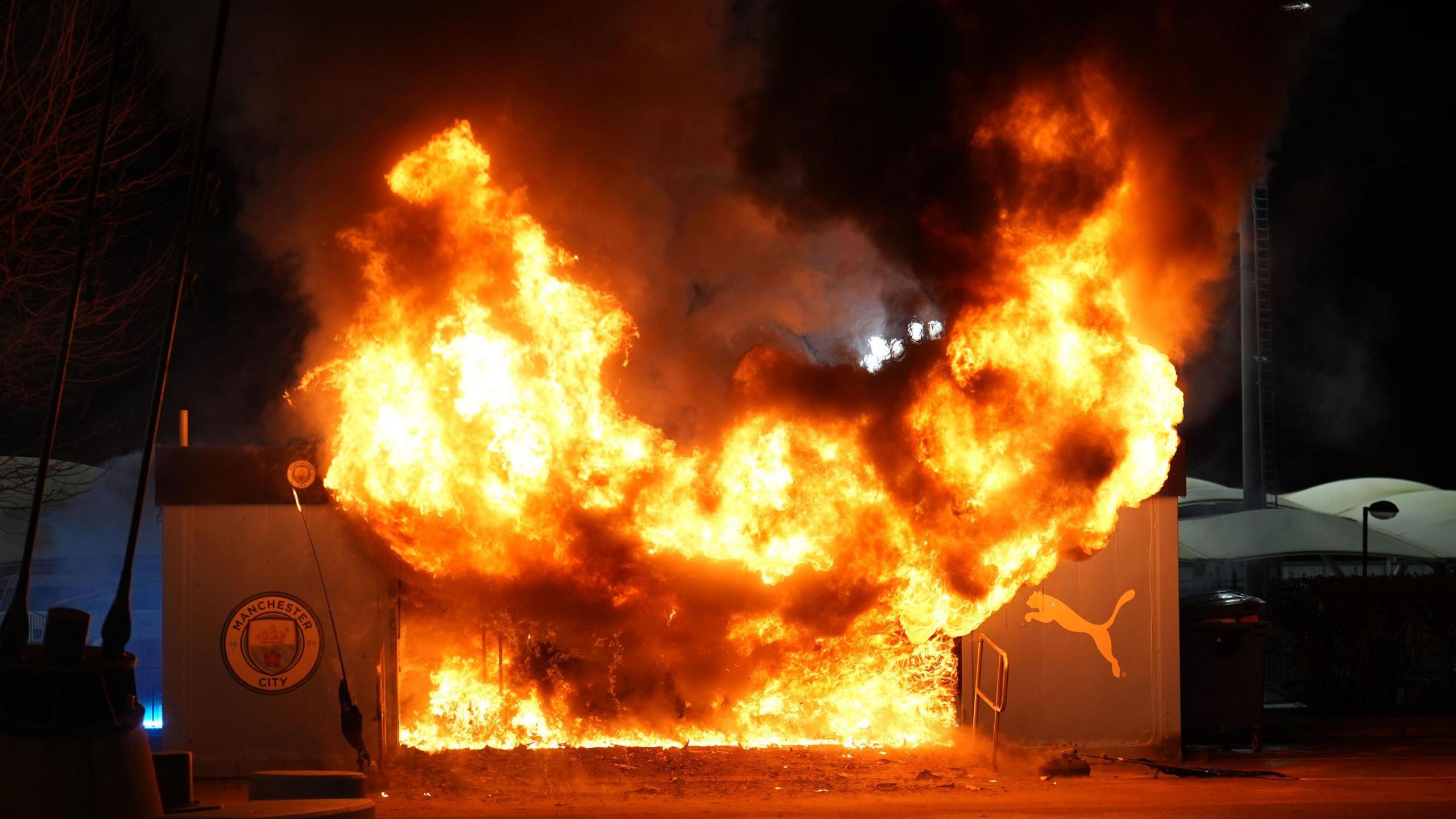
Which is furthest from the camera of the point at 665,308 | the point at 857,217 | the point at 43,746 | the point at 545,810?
the point at 665,308

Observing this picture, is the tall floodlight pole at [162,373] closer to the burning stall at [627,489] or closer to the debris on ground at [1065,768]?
the burning stall at [627,489]

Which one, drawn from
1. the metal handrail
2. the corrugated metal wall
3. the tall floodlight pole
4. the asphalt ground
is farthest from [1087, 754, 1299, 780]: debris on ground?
the tall floodlight pole

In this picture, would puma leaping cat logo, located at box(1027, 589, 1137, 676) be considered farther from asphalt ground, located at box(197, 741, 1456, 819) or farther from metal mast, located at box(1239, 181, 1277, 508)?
metal mast, located at box(1239, 181, 1277, 508)

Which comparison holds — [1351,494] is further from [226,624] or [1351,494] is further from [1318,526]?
[226,624]

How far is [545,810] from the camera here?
9.73m

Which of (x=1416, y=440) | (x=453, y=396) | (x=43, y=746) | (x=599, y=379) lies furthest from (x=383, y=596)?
(x=1416, y=440)

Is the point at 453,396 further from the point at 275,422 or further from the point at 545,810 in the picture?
the point at 275,422

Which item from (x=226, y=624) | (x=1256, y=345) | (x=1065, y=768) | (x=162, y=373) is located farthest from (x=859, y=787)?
(x=1256, y=345)

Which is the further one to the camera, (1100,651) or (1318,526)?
(1318,526)

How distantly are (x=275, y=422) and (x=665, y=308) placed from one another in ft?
23.9

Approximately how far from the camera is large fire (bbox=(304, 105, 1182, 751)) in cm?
1105

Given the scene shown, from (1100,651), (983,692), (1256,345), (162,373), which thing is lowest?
(983,692)

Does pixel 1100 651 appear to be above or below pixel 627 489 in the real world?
below

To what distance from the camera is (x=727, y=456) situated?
36.9ft
